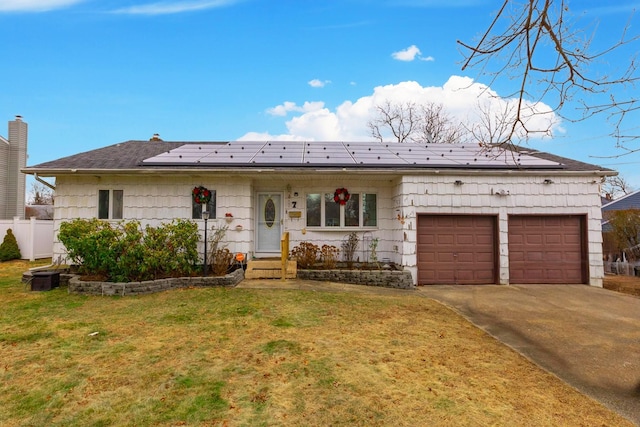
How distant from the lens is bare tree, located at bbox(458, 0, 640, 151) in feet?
8.83

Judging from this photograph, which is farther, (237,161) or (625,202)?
(625,202)

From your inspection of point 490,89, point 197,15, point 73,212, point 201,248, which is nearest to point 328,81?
point 197,15

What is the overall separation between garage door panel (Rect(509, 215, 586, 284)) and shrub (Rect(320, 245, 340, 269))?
5119mm

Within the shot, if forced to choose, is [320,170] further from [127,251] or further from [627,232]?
[627,232]

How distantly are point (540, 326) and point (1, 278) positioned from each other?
13.7 meters

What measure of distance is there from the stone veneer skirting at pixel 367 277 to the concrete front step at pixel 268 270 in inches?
→ 10.2

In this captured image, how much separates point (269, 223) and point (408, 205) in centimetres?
443

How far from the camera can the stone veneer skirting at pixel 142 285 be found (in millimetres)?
7035

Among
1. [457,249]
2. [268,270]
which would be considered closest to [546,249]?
[457,249]

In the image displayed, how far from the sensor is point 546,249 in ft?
30.2

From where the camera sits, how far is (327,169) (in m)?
9.04

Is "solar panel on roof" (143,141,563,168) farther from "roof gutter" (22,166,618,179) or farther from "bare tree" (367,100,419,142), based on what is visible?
"bare tree" (367,100,419,142)

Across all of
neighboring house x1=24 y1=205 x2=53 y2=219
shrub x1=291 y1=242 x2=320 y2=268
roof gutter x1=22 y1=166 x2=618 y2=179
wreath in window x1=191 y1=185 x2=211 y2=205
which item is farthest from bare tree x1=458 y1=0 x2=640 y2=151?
neighboring house x1=24 y1=205 x2=53 y2=219

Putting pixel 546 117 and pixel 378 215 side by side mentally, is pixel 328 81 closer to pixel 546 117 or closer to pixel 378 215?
pixel 378 215
